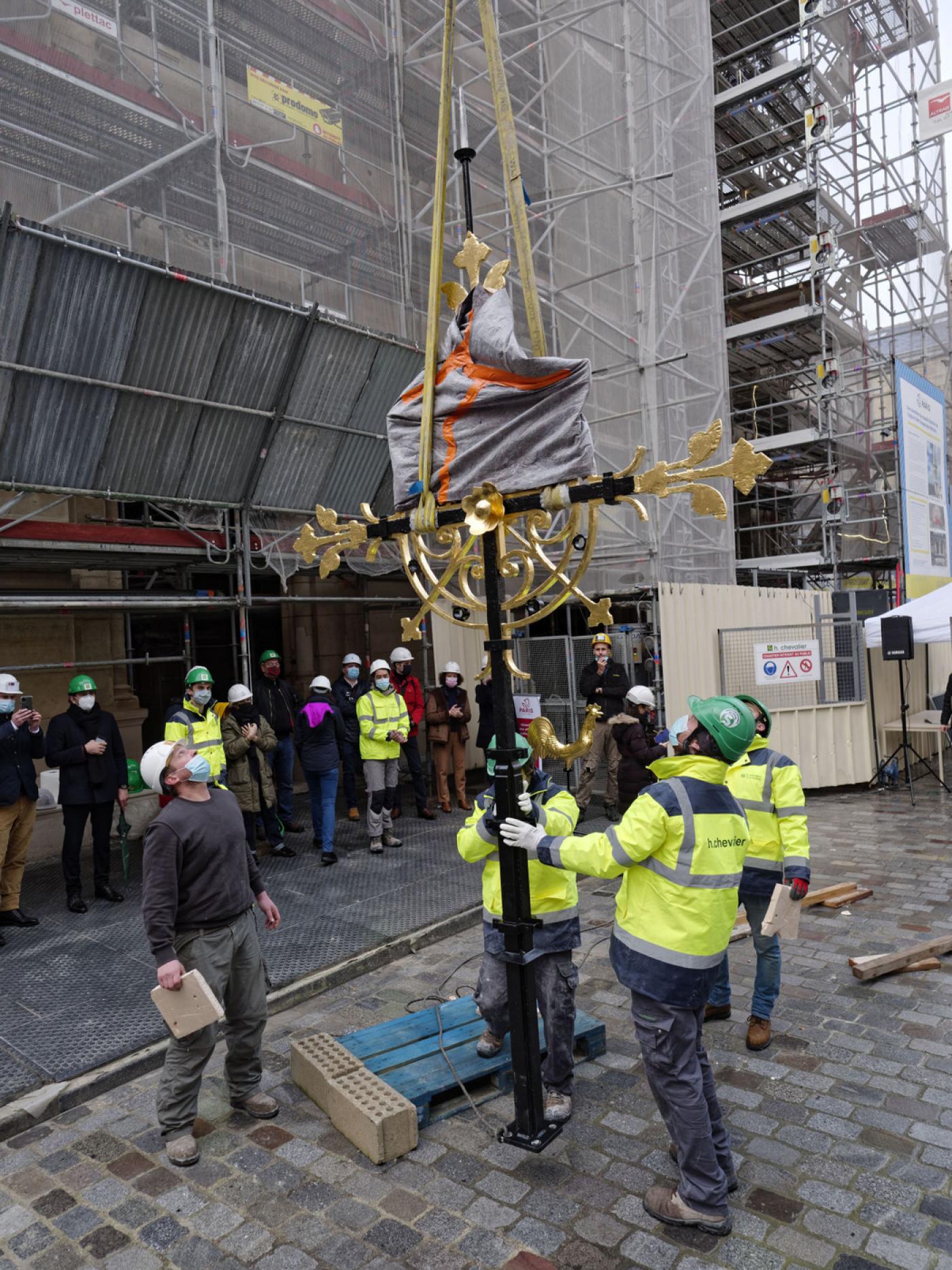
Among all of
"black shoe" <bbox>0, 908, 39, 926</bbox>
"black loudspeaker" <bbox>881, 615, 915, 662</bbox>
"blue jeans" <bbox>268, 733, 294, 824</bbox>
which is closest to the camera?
"black shoe" <bbox>0, 908, 39, 926</bbox>

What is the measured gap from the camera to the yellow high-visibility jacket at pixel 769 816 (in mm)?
4730

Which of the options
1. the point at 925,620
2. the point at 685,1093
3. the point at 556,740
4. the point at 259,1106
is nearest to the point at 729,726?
the point at 556,740

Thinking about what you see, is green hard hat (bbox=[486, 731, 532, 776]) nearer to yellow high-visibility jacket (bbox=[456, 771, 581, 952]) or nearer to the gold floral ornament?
yellow high-visibility jacket (bbox=[456, 771, 581, 952])

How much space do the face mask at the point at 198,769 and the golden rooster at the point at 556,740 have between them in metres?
1.61

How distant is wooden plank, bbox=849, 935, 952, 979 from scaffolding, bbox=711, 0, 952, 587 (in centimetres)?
1218

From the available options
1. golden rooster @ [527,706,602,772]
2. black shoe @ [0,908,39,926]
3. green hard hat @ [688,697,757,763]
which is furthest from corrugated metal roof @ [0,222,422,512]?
green hard hat @ [688,697,757,763]

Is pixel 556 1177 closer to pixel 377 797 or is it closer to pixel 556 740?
pixel 556 740

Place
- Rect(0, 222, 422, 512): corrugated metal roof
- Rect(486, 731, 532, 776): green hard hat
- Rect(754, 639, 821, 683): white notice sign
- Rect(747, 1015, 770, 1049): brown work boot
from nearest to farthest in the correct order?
Rect(486, 731, 532, 776): green hard hat < Rect(747, 1015, 770, 1049): brown work boot < Rect(0, 222, 422, 512): corrugated metal roof < Rect(754, 639, 821, 683): white notice sign

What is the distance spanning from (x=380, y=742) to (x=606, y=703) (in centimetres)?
271

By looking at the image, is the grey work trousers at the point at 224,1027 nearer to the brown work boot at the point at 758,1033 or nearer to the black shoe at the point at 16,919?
the brown work boot at the point at 758,1033

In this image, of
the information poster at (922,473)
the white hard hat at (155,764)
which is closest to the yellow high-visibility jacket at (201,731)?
the white hard hat at (155,764)

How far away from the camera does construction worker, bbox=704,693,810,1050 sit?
15.2 feet

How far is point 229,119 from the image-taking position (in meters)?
9.26

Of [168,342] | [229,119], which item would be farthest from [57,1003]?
[229,119]
